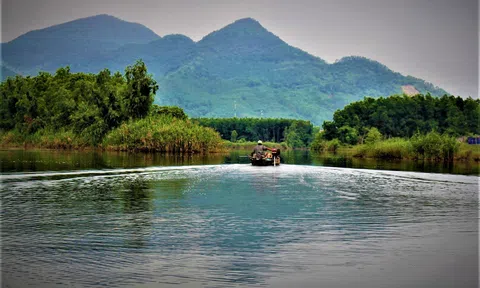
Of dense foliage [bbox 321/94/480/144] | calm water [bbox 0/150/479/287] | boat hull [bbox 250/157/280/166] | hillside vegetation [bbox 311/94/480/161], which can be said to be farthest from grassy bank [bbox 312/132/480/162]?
dense foliage [bbox 321/94/480/144]

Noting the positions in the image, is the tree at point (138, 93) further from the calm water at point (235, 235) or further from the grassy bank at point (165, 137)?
the calm water at point (235, 235)

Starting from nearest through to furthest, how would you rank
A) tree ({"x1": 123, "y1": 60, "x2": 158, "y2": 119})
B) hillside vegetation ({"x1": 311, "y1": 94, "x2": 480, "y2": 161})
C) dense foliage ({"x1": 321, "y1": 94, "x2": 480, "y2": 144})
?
1. tree ({"x1": 123, "y1": 60, "x2": 158, "y2": 119})
2. hillside vegetation ({"x1": 311, "y1": 94, "x2": 480, "y2": 161})
3. dense foliage ({"x1": 321, "y1": 94, "x2": 480, "y2": 144})

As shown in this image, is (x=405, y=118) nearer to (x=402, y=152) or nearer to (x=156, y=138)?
(x=402, y=152)

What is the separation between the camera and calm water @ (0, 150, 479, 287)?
34.8ft

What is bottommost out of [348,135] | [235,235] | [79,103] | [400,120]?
[235,235]

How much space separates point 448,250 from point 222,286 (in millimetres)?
5871

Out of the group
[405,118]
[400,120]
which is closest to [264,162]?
[400,120]

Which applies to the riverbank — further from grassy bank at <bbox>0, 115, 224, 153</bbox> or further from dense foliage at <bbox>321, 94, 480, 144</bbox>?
dense foliage at <bbox>321, 94, 480, 144</bbox>

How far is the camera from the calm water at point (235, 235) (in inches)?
417

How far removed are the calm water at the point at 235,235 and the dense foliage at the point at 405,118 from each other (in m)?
74.6

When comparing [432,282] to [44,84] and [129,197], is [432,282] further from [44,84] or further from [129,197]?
[44,84]

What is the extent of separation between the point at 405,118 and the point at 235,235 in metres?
92.8

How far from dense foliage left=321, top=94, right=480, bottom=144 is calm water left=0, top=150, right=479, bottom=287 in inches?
2938

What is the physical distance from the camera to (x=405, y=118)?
102m
